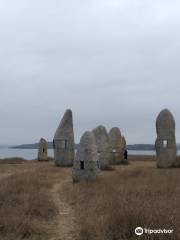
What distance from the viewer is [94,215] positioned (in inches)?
377

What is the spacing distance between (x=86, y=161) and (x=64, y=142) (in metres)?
9.64

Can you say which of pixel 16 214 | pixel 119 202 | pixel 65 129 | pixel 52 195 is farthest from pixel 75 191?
pixel 65 129

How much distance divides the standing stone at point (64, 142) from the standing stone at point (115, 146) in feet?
12.5

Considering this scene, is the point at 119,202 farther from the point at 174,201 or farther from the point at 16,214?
the point at 16,214

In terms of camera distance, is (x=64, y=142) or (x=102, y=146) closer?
(x=102, y=146)

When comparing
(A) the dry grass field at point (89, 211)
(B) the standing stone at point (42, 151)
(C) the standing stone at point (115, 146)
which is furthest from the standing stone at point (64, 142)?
(A) the dry grass field at point (89, 211)

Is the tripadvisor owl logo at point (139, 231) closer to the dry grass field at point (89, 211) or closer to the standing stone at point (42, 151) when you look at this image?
the dry grass field at point (89, 211)

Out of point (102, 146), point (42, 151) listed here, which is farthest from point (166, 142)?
point (42, 151)

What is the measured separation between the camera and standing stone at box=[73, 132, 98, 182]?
1736 centimetres

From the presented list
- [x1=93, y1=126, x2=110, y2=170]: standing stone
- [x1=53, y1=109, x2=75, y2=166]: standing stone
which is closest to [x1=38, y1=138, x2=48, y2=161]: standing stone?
[x1=53, y1=109, x2=75, y2=166]: standing stone

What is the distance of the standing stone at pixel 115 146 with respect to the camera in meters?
29.6

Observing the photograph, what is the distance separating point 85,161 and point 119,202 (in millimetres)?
7125

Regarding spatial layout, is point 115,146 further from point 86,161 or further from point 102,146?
point 86,161

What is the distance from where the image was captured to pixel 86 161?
17.4 meters
